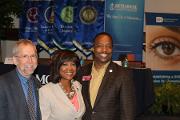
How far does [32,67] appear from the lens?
251 cm

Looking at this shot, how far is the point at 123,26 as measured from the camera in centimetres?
894

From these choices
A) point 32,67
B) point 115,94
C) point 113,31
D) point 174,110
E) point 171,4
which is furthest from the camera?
point 171,4

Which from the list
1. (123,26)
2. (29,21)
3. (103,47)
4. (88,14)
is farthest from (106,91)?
(29,21)

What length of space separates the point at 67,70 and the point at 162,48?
23.6 ft

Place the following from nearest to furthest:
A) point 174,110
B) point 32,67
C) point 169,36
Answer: point 32,67
point 174,110
point 169,36

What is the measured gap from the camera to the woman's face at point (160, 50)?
379 inches

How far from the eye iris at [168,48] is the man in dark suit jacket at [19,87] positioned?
7533 mm

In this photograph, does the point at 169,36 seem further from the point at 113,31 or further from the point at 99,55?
the point at 99,55

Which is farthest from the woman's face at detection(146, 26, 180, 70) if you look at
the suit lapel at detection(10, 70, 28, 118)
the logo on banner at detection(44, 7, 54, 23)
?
the suit lapel at detection(10, 70, 28, 118)

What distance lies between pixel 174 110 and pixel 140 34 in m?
1.95

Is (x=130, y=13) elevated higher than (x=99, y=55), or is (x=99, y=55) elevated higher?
(x=130, y=13)

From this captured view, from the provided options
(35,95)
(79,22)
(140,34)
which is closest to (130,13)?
(140,34)

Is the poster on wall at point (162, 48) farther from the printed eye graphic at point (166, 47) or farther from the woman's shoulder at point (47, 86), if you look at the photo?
the woman's shoulder at point (47, 86)

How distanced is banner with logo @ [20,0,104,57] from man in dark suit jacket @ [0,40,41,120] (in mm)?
6586
